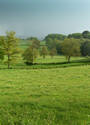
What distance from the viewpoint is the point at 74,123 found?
488cm

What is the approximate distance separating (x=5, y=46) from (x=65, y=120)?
36.2 meters

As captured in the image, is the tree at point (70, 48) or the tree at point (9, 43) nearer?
the tree at point (9, 43)

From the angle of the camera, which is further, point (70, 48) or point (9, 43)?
point (70, 48)

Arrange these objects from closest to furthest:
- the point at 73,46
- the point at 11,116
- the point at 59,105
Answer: the point at 11,116, the point at 59,105, the point at 73,46

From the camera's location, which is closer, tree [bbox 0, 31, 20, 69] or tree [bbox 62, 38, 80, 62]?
tree [bbox 0, 31, 20, 69]

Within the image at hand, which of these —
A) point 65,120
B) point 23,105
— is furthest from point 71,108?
point 23,105

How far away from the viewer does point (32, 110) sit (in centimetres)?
611

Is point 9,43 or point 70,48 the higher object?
point 9,43

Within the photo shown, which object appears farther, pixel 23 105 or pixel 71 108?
pixel 23 105

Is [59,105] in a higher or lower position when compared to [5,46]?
lower

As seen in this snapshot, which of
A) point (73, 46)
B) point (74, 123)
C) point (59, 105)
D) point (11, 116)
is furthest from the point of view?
point (73, 46)

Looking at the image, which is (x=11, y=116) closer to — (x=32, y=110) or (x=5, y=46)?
(x=32, y=110)

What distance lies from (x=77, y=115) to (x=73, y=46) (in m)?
56.8

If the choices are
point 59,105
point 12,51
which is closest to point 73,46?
point 12,51
